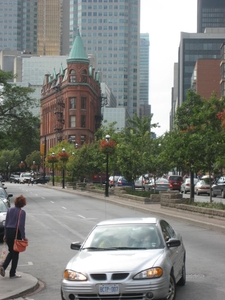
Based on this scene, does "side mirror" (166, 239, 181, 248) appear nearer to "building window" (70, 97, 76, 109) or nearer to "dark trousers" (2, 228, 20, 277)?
"dark trousers" (2, 228, 20, 277)

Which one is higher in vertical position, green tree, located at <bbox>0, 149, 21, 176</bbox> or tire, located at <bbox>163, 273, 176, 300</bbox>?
green tree, located at <bbox>0, 149, 21, 176</bbox>

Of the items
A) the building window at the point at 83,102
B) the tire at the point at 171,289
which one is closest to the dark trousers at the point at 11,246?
the tire at the point at 171,289

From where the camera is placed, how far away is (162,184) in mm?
51219

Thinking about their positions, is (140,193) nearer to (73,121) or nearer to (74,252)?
(74,252)

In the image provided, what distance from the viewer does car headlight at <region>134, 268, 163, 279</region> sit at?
28.7 feet

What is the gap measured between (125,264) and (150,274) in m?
0.40

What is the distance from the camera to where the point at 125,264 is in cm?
895

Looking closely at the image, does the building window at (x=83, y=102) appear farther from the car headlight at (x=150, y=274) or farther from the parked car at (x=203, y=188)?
the car headlight at (x=150, y=274)

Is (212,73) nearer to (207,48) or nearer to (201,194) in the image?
(207,48)

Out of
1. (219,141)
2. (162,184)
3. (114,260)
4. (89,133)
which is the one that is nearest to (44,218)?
(219,141)

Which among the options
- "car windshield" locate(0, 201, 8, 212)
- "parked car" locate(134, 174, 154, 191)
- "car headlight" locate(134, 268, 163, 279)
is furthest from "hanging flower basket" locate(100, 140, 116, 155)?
"car headlight" locate(134, 268, 163, 279)

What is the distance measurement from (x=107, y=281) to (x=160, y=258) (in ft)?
3.38

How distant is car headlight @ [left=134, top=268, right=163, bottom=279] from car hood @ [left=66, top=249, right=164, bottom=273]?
105mm

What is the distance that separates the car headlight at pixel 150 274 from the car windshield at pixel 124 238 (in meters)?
1.01
